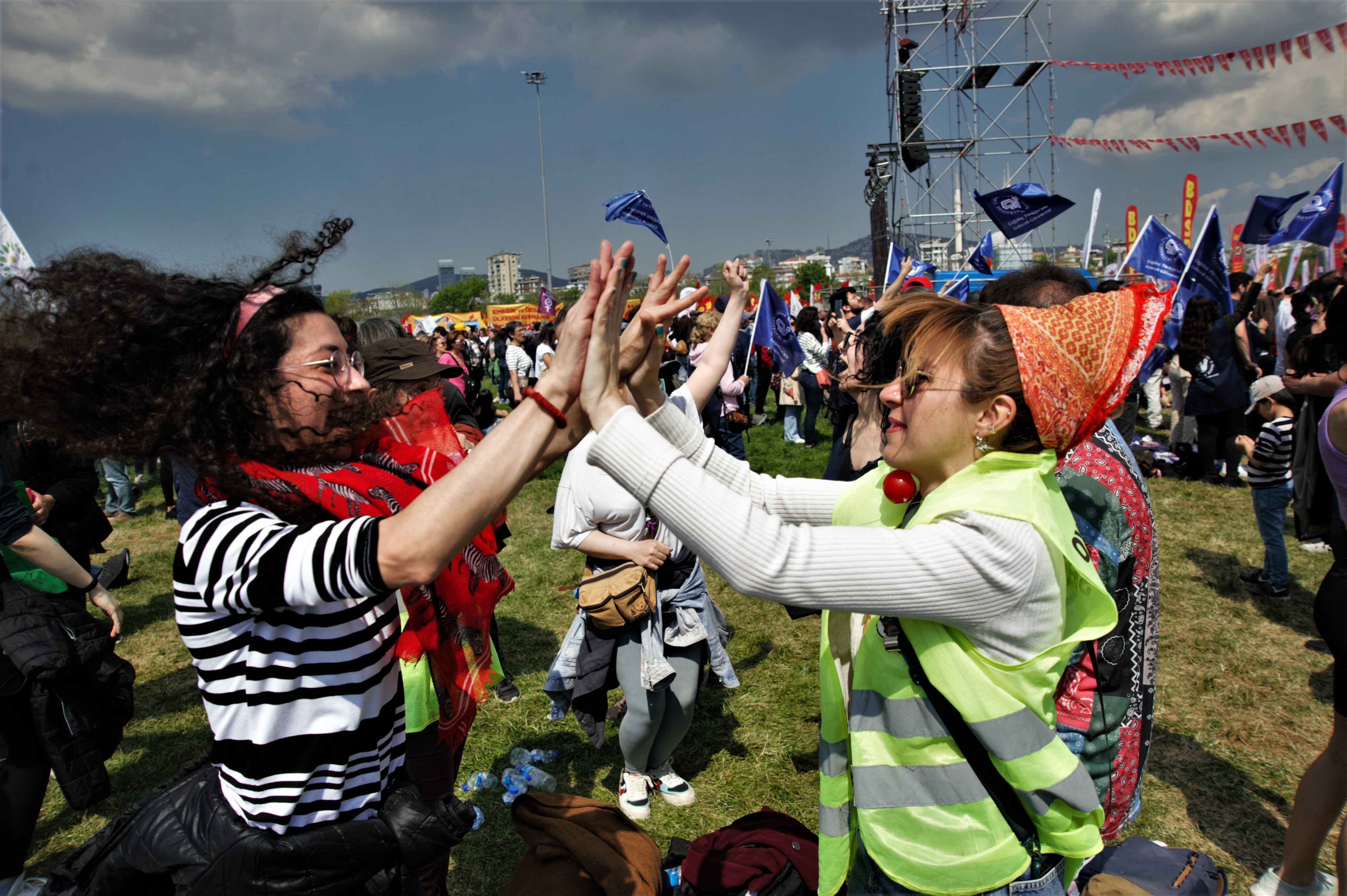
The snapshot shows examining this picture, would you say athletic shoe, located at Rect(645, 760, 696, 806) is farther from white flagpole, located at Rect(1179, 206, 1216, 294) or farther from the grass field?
white flagpole, located at Rect(1179, 206, 1216, 294)

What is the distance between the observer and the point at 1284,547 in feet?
18.7

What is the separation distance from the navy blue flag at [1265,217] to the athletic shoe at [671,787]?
11885 mm

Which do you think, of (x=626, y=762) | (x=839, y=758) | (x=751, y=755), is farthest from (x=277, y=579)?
(x=751, y=755)

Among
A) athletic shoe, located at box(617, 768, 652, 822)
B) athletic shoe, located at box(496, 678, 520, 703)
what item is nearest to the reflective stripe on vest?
athletic shoe, located at box(617, 768, 652, 822)

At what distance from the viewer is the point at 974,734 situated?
1434 mm

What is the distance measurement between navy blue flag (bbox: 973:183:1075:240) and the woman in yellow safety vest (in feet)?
28.2

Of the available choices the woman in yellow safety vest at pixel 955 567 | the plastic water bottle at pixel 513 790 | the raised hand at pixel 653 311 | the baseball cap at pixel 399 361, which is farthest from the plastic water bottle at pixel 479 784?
the raised hand at pixel 653 311

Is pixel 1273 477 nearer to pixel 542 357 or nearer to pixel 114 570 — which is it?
pixel 542 357

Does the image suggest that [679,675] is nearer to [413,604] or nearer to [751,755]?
[751,755]

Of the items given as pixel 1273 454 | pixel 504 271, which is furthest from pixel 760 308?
pixel 504 271

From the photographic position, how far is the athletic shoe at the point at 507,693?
4820mm

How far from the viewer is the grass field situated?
3543 millimetres

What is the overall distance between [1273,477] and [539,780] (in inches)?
222

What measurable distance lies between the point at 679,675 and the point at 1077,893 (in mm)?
1743
